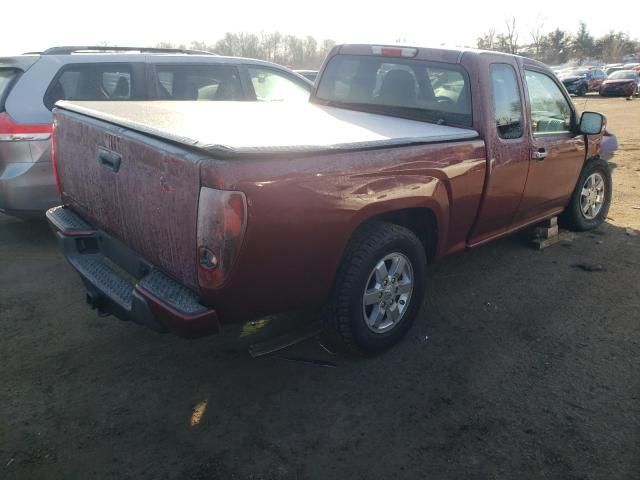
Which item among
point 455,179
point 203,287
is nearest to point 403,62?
point 455,179

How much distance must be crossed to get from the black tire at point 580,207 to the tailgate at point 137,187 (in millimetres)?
4302

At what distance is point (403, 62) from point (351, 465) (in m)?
3.05

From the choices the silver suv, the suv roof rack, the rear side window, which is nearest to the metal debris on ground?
the silver suv

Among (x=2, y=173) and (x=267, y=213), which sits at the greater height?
(x=267, y=213)

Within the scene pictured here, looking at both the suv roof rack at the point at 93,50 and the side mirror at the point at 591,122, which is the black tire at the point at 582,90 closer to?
the side mirror at the point at 591,122

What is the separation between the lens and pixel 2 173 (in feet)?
15.2

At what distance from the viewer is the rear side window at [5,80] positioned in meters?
4.72

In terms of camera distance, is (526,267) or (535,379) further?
(526,267)

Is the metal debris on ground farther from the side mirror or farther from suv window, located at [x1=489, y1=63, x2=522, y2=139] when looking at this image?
suv window, located at [x1=489, y1=63, x2=522, y2=139]

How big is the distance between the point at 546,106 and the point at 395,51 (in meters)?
1.41

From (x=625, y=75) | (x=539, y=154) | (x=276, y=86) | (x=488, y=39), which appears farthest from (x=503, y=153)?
(x=488, y=39)

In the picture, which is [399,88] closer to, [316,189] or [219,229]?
[316,189]

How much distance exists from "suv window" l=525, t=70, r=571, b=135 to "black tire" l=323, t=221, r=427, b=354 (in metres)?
1.82

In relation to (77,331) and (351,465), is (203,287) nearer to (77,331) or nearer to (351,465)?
(351,465)
